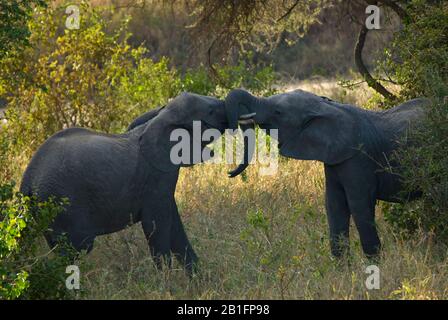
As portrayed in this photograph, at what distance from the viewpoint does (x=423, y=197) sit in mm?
6527

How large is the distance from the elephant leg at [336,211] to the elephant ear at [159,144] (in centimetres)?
109

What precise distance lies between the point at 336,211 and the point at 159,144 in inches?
52.2

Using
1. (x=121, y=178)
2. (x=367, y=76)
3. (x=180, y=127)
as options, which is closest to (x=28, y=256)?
(x=121, y=178)

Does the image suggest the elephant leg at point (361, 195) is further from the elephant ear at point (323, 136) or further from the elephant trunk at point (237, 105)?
the elephant trunk at point (237, 105)

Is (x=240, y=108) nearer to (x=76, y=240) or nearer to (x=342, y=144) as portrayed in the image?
(x=342, y=144)

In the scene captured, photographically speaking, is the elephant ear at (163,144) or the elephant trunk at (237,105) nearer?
the elephant trunk at (237,105)

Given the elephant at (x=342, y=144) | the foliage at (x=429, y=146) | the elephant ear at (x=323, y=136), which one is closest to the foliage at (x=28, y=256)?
the elephant at (x=342, y=144)

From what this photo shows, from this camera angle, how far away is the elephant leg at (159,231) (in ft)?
21.8

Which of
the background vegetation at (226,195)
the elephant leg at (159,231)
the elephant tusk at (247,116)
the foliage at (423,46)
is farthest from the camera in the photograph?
the foliage at (423,46)

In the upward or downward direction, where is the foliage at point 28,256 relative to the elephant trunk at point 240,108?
downward

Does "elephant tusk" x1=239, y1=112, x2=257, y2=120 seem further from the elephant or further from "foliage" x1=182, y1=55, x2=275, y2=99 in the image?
"foliage" x1=182, y1=55, x2=275, y2=99

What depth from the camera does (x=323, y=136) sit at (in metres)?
6.78

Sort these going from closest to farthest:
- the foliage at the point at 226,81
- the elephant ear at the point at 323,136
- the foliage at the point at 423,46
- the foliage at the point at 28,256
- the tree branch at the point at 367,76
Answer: the foliage at the point at 28,256
the elephant ear at the point at 323,136
the foliage at the point at 423,46
the tree branch at the point at 367,76
the foliage at the point at 226,81

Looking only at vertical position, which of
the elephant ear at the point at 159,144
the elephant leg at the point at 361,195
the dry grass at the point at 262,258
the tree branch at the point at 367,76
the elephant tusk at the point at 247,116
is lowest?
the dry grass at the point at 262,258
